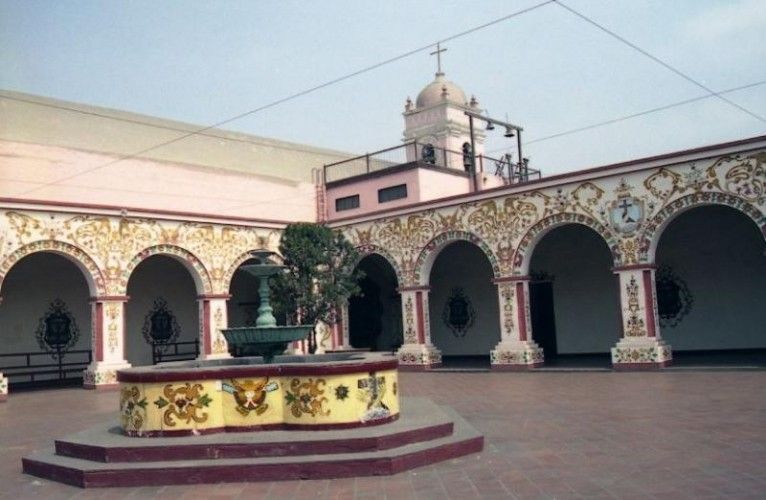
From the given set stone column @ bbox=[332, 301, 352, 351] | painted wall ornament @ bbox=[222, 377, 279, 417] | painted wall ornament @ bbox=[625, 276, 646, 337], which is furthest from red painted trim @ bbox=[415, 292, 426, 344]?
painted wall ornament @ bbox=[222, 377, 279, 417]

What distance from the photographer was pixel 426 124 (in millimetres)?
26859

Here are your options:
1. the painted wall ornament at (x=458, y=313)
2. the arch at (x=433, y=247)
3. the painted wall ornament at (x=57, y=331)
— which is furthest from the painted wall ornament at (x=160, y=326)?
the painted wall ornament at (x=458, y=313)

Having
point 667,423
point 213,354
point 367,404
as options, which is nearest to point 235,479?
point 367,404

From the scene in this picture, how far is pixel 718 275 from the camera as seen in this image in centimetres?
1603

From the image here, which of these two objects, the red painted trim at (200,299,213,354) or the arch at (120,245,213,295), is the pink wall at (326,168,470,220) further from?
the red painted trim at (200,299,213,354)

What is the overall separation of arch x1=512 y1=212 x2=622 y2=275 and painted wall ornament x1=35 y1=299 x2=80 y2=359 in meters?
11.5

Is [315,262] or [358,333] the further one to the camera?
[358,333]

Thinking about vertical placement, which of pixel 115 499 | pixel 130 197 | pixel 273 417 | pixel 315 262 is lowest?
pixel 115 499

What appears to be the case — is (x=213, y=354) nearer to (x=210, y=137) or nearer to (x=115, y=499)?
(x=210, y=137)

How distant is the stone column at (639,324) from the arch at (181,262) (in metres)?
9.93

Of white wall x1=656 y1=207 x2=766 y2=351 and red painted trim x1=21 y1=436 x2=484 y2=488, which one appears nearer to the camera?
red painted trim x1=21 y1=436 x2=484 y2=488

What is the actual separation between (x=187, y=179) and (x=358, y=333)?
23.0 ft

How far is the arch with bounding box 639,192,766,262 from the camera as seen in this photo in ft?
41.7

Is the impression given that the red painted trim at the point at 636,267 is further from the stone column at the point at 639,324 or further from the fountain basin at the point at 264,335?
the fountain basin at the point at 264,335
